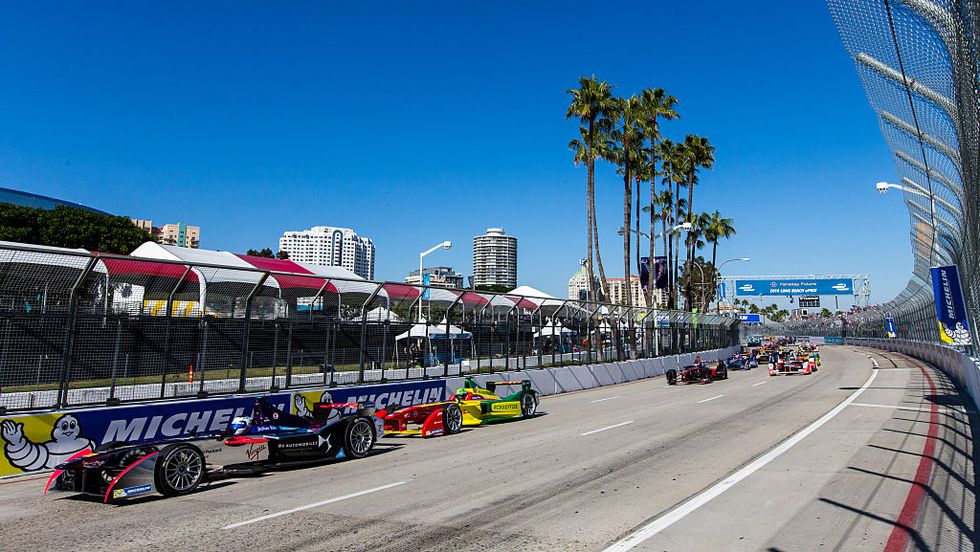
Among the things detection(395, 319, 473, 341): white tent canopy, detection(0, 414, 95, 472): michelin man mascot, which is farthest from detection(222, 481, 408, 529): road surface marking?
detection(395, 319, 473, 341): white tent canopy

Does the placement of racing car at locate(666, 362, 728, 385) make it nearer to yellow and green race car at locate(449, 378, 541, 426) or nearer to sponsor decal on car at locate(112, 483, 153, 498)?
yellow and green race car at locate(449, 378, 541, 426)

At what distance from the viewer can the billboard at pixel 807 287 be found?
2591 inches

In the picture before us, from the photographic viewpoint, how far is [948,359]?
27.0 metres

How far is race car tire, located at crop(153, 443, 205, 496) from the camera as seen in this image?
8.29m

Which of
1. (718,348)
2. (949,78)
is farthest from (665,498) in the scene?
(718,348)

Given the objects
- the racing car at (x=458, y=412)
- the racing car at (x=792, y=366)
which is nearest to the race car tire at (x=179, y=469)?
the racing car at (x=458, y=412)

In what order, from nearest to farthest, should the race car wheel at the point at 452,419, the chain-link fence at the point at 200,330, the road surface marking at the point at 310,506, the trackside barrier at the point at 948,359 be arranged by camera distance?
the road surface marking at the point at 310,506
the chain-link fence at the point at 200,330
the race car wheel at the point at 452,419
the trackside barrier at the point at 948,359

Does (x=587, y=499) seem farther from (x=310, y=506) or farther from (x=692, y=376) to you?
(x=692, y=376)

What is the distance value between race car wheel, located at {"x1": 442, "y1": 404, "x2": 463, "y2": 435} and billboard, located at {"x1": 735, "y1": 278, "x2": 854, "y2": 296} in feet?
196

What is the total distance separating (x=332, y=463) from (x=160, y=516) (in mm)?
3762

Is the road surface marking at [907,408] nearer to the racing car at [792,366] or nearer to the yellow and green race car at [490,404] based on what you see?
the yellow and green race car at [490,404]

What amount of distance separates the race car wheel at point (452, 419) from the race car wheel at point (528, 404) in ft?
8.52

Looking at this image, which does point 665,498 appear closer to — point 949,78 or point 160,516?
point 160,516

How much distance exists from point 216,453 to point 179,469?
27.4 inches
